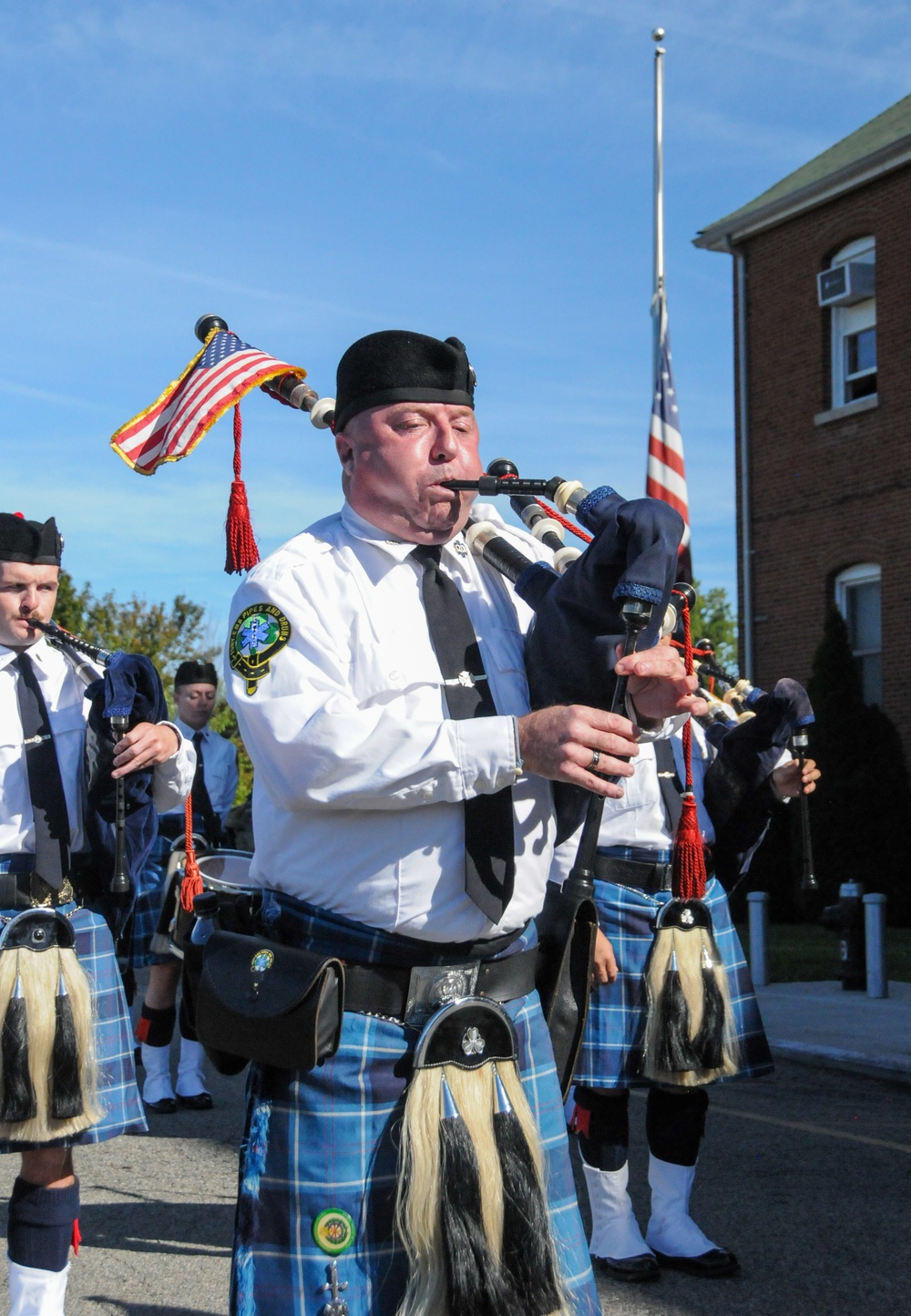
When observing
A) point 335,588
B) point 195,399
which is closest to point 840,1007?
point 195,399

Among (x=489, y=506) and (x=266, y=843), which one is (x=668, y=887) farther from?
(x=266, y=843)

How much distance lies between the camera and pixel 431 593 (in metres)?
2.44

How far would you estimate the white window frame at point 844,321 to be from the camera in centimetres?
1508

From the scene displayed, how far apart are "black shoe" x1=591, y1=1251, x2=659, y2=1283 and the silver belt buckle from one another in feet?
6.88

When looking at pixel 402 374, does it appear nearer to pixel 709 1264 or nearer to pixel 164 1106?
pixel 709 1264

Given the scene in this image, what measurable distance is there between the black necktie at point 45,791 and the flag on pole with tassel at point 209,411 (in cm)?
70

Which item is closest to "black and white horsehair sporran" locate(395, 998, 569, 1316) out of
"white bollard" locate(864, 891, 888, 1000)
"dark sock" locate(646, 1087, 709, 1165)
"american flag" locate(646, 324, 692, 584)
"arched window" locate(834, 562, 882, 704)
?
"dark sock" locate(646, 1087, 709, 1165)

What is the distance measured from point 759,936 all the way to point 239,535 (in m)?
7.75

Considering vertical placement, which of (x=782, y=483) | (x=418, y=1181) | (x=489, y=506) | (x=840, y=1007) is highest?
(x=782, y=483)

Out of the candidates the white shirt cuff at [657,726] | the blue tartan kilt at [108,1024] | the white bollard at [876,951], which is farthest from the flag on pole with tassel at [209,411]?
the white bollard at [876,951]

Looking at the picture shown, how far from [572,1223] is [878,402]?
534 inches

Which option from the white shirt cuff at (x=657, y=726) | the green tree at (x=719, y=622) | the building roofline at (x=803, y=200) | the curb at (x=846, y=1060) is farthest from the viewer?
the green tree at (x=719, y=622)

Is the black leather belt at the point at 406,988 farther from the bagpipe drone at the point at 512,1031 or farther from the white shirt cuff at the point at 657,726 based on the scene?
the white shirt cuff at the point at 657,726

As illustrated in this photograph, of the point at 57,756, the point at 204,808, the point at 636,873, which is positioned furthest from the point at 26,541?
the point at 204,808
